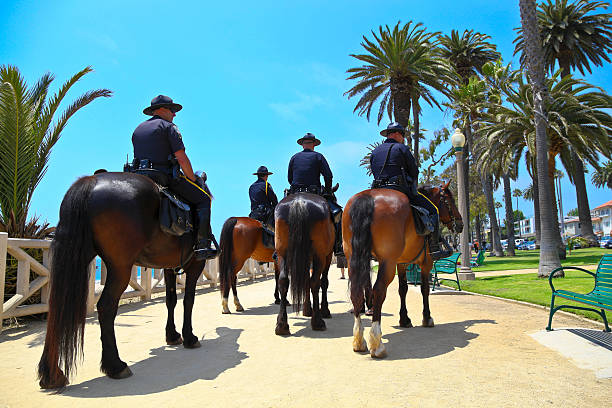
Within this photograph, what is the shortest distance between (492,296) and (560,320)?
3603 mm

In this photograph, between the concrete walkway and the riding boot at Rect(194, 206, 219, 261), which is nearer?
the concrete walkway

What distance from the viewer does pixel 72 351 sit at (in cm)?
380

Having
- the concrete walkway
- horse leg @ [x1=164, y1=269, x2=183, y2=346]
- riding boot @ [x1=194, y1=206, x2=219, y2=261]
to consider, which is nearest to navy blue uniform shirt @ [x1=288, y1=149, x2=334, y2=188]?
riding boot @ [x1=194, y1=206, x2=219, y2=261]

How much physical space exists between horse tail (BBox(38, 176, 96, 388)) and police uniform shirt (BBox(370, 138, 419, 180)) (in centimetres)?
426

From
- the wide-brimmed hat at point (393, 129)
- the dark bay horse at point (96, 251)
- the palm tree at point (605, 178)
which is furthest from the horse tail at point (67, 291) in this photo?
the palm tree at point (605, 178)

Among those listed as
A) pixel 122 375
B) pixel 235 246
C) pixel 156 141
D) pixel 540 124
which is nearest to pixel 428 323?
pixel 235 246

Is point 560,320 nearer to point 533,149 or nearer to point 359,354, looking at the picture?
point 359,354

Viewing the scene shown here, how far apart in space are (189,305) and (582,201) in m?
40.1

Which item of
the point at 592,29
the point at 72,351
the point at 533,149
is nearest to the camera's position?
the point at 72,351

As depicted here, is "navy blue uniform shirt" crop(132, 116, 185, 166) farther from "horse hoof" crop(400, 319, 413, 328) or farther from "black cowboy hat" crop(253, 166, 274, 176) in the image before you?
"black cowboy hat" crop(253, 166, 274, 176)

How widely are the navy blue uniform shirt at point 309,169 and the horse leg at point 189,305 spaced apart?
110 inches

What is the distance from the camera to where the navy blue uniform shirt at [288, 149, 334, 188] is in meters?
7.81

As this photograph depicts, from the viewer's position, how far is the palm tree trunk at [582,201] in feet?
Answer: 112

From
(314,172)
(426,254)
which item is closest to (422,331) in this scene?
(426,254)
